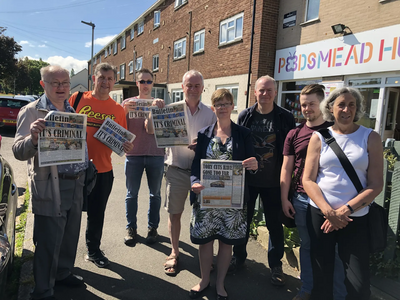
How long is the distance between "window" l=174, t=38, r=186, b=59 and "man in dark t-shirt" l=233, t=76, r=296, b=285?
14.8 m

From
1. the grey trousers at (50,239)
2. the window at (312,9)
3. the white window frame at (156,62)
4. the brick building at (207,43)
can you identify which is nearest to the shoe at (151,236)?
the grey trousers at (50,239)

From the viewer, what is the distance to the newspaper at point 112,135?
2.87 meters

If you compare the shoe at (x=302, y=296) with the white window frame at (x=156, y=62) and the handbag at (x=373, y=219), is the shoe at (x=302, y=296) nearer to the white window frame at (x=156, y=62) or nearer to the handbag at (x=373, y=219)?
the handbag at (x=373, y=219)

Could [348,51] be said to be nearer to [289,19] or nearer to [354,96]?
[289,19]

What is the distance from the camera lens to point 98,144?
2998 mm

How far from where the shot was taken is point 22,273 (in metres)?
2.96

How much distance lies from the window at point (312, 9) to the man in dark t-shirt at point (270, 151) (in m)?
8.10

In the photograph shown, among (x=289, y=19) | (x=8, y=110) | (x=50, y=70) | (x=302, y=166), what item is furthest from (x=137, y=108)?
(x=8, y=110)

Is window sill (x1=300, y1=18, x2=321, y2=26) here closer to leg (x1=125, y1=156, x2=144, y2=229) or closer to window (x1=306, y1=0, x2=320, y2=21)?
window (x1=306, y1=0, x2=320, y2=21)

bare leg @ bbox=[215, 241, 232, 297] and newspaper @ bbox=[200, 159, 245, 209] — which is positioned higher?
newspaper @ bbox=[200, 159, 245, 209]

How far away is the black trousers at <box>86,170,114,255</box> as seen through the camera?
3115 mm

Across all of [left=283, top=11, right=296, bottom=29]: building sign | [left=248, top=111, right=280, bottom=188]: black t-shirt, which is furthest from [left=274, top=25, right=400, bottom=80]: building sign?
[left=248, top=111, right=280, bottom=188]: black t-shirt

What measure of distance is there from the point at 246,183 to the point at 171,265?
52.8 inches

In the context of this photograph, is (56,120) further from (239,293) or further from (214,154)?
(239,293)
